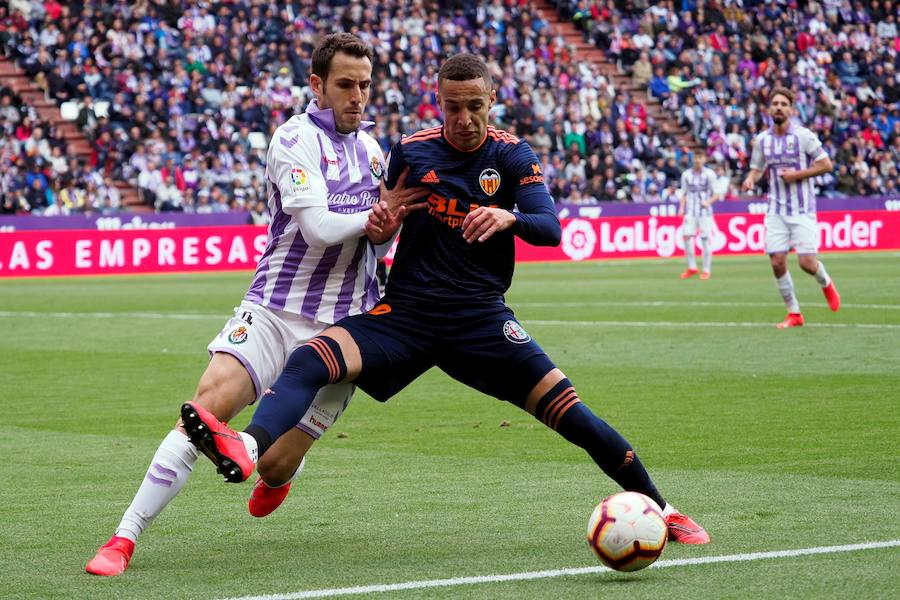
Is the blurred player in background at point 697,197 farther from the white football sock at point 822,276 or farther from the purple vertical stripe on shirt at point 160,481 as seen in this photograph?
the purple vertical stripe on shirt at point 160,481

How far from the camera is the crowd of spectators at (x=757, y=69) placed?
40.1 meters

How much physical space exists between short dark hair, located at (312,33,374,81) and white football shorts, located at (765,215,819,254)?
1097 centimetres

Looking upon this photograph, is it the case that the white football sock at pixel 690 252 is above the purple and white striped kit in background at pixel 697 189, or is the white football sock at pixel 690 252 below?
below

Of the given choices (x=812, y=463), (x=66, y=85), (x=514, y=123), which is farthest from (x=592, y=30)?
(x=812, y=463)

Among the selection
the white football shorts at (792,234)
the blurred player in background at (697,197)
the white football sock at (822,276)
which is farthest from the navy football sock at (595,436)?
the blurred player in background at (697,197)

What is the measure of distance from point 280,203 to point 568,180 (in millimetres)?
29927

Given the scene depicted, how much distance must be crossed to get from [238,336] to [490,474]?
2272 millimetres

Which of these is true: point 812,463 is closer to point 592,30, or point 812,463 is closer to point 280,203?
point 280,203

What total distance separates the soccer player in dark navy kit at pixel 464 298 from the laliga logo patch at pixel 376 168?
0.62ft

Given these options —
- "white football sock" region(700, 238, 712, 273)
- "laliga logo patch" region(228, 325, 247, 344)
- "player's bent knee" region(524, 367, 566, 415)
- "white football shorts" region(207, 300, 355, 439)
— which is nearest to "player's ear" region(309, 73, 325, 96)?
"white football shorts" region(207, 300, 355, 439)

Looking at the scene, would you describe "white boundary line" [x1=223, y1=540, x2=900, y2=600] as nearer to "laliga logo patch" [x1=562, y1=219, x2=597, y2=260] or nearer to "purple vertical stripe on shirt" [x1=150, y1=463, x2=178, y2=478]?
"purple vertical stripe on shirt" [x1=150, y1=463, x2=178, y2=478]

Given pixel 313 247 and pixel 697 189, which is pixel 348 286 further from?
pixel 697 189

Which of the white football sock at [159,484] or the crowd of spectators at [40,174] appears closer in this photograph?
the white football sock at [159,484]

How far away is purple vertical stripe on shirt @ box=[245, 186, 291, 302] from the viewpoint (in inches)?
239
